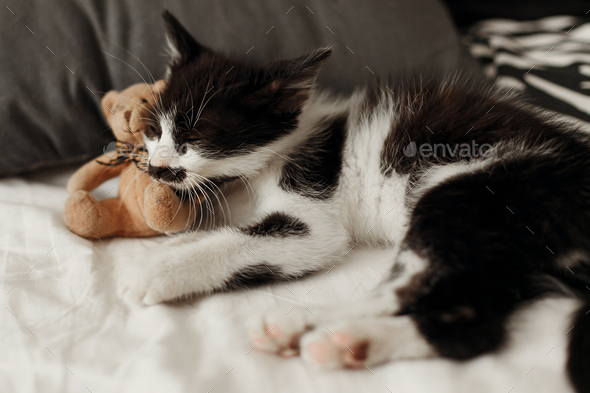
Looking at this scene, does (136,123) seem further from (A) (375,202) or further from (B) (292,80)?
(A) (375,202)

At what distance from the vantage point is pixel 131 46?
135 centimetres

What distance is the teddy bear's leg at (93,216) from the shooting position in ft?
3.48

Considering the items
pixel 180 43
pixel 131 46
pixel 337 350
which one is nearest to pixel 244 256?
pixel 337 350

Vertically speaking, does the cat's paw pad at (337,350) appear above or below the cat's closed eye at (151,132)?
below

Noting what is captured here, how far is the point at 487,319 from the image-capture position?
79cm

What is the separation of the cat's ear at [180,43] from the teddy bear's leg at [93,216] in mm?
518

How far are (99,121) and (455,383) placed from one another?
139 centimetres

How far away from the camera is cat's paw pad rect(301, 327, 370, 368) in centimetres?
73

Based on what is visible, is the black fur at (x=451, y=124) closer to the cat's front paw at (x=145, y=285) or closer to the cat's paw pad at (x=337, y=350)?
the cat's paw pad at (x=337, y=350)

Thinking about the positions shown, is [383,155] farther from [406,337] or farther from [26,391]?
[26,391]

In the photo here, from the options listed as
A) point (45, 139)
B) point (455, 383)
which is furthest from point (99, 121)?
point (455, 383)

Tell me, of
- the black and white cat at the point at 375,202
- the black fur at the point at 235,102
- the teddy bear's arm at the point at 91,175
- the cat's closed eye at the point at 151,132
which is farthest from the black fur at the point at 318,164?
the teddy bear's arm at the point at 91,175

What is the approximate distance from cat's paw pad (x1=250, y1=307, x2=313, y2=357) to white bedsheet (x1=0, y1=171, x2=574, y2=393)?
22 millimetres

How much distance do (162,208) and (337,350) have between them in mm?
617
